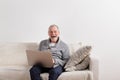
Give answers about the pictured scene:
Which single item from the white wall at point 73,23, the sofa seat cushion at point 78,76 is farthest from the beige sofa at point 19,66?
the white wall at point 73,23

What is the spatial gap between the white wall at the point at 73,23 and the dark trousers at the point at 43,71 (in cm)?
96

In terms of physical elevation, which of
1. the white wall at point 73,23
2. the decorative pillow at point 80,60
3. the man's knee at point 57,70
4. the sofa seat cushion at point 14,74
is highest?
the white wall at point 73,23

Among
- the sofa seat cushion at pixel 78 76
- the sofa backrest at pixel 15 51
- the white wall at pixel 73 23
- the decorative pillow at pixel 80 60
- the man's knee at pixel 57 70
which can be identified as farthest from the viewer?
the white wall at pixel 73 23

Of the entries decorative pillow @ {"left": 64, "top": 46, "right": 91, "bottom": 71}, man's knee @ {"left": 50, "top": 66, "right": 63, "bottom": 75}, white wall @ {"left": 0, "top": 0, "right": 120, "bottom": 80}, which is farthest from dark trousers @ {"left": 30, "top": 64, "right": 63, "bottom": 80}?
white wall @ {"left": 0, "top": 0, "right": 120, "bottom": 80}

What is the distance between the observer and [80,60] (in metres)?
3.53

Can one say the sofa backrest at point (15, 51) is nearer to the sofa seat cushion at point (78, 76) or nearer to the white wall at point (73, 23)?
the white wall at point (73, 23)

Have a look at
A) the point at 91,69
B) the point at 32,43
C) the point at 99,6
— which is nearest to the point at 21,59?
the point at 32,43

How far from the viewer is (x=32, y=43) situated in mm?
4121

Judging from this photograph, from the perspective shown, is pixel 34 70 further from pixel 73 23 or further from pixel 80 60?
pixel 73 23

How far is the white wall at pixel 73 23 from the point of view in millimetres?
4262

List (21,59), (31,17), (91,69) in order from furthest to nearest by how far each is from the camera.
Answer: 1. (31,17)
2. (21,59)
3. (91,69)

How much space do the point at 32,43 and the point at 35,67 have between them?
754 mm

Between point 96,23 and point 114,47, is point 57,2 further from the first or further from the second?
point 114,47

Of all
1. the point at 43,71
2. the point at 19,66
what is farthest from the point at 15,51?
the point at 43,71
